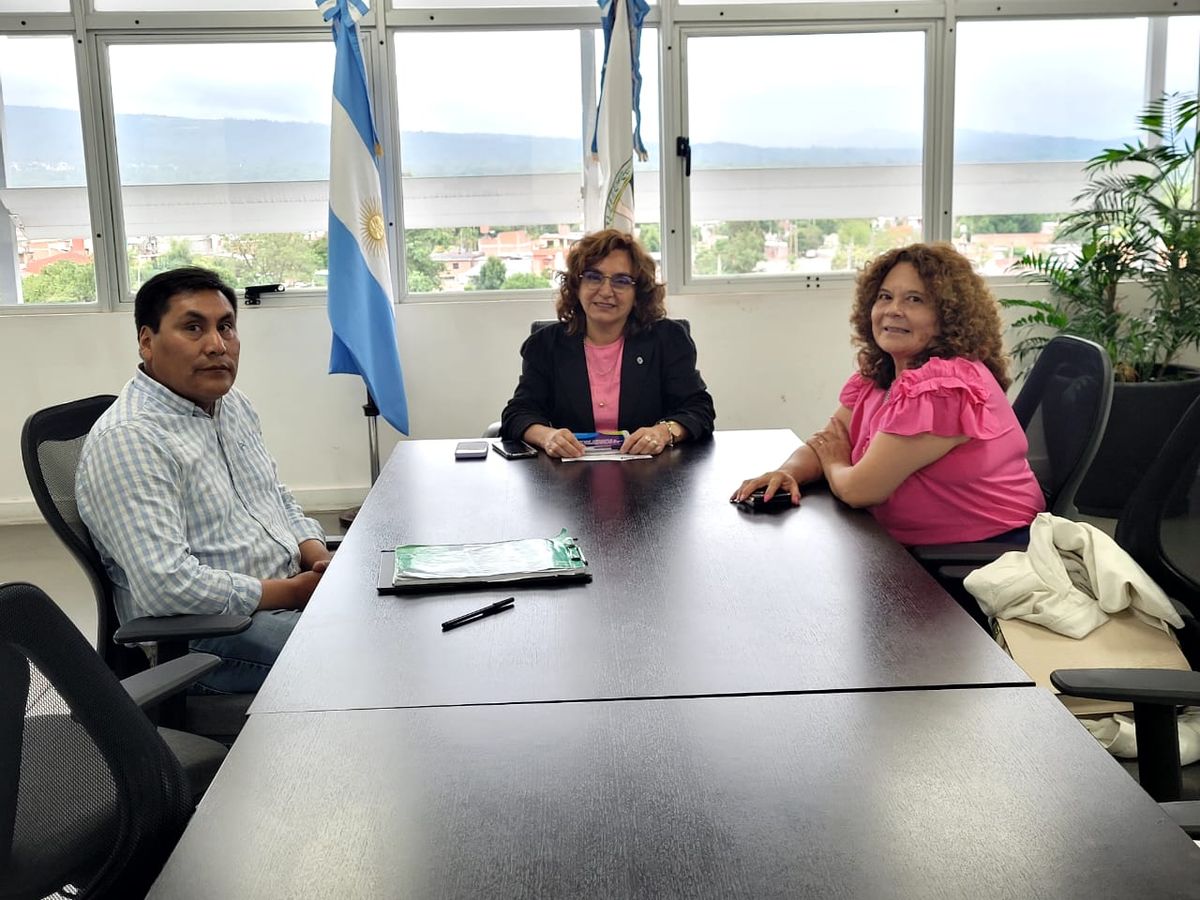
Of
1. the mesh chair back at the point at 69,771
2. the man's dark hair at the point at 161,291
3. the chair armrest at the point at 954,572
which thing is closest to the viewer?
the mesh chair back at the point at 69,771

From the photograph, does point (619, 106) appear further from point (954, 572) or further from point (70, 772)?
point (70, 772)

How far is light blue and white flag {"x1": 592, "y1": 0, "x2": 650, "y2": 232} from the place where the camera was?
476cm

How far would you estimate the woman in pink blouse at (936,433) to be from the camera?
7.80ft

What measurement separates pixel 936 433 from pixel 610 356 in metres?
1.30

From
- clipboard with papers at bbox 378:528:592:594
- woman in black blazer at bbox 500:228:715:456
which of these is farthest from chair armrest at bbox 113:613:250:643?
woman in black blazer at bbox 500:228:715:456

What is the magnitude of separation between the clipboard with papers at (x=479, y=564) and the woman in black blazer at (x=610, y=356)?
125 cm

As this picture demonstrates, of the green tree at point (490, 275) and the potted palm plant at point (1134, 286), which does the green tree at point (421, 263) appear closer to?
the green tree at point (490, 275)

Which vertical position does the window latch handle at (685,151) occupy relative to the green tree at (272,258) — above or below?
above

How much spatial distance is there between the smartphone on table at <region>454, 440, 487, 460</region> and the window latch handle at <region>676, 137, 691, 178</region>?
239 centimetres

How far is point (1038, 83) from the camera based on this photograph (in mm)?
5258

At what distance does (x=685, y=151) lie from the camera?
514 centimetres

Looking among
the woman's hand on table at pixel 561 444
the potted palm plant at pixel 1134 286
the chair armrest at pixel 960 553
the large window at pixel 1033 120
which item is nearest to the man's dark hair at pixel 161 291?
the woman's hand on table at pixel 561 444

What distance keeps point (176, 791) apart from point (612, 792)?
0.53 meters

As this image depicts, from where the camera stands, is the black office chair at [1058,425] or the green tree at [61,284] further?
the green tree at [61,284]
